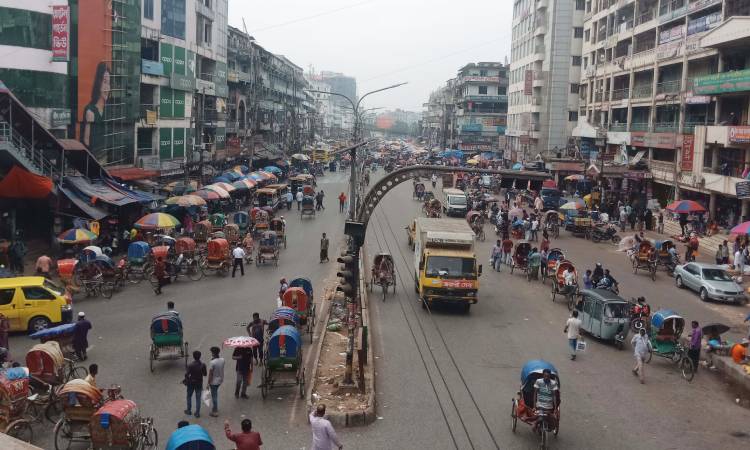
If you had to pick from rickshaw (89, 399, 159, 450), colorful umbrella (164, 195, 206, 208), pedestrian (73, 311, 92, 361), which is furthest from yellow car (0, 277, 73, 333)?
colorful umbrella (164, 195, 206, 208)

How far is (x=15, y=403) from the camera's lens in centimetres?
1237

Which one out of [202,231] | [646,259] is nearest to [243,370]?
[202,231]

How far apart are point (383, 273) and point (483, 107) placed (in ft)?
333

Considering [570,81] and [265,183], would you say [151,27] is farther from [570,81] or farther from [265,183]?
[570,81]

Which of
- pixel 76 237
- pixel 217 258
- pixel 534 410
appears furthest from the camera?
pixel 217 258

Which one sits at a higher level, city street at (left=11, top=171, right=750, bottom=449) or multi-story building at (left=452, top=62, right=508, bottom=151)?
multi-story building at (left=452, top=62, right=508, bottom=151)

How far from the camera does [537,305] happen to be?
25.0 meters

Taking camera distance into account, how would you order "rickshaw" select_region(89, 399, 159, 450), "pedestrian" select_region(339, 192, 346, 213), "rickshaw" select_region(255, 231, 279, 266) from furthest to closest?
"pedestrian" select_region(339, 192, 346, 213), "rickshaw" select_region(255, 231, 279, 266), "rickshaw" select_region(89, 399, 159, 450)

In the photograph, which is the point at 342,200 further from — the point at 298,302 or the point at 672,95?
the point at 298,302

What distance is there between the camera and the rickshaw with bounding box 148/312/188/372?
16.4 m

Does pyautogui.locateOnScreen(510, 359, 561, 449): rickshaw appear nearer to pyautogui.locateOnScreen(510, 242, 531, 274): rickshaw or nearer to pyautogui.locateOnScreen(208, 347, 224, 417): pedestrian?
pyautogui.locateOnScreen(208, 347, 224, 417): pedestrian

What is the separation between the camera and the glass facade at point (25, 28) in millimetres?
31219

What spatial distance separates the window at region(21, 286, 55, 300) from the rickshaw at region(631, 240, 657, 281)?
22.2 metres

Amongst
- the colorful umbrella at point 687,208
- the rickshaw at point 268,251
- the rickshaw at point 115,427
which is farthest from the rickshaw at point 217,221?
the rickshaw at point 115,427
